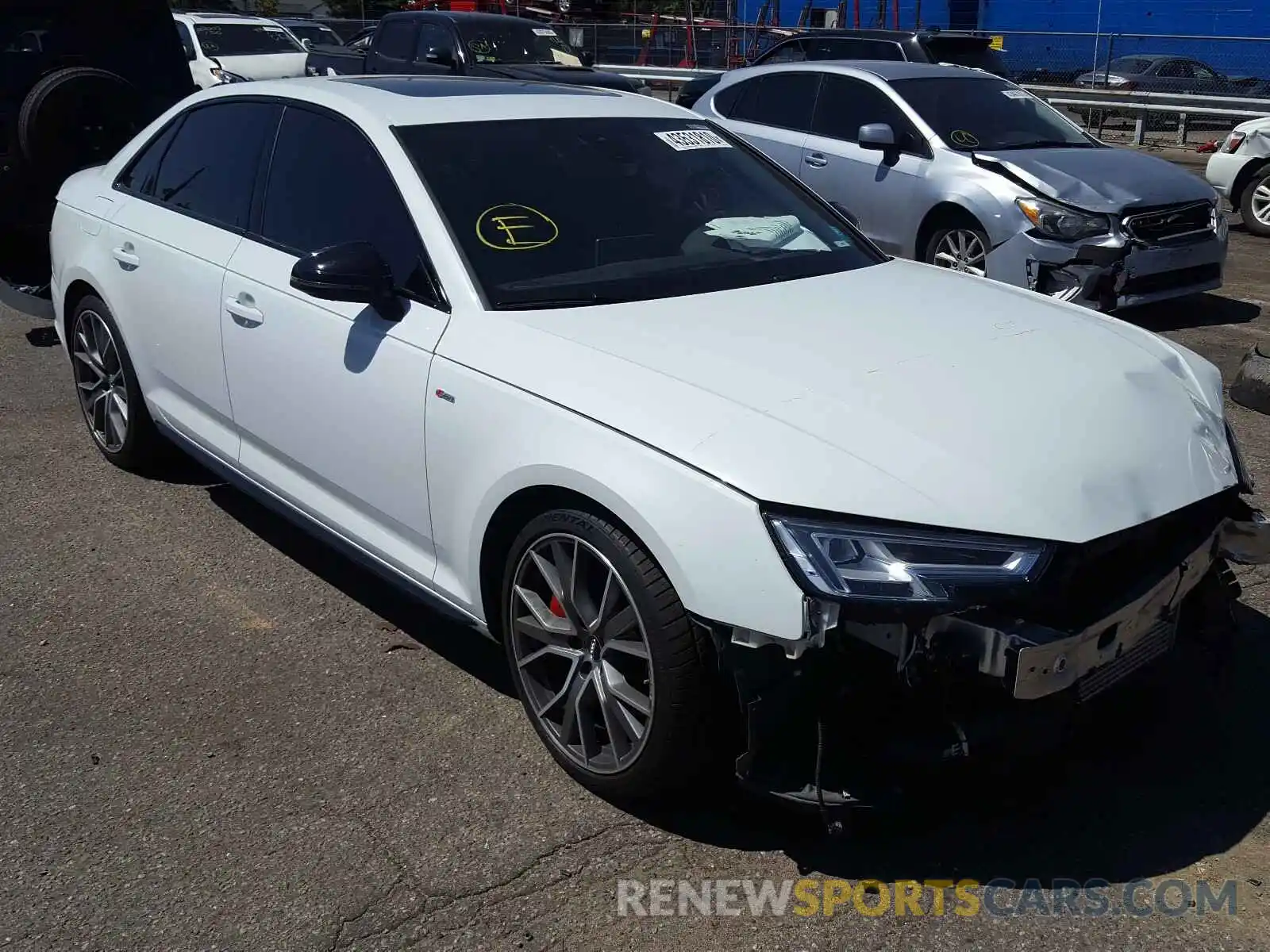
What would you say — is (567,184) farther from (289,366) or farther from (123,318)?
(123,318)

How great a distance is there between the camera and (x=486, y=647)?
13.4ft

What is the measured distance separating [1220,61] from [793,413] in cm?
2052

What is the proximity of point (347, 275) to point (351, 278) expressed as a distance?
1 centimetres

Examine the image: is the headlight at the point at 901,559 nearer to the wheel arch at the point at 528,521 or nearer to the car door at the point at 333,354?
the wheel arch at the point at 528,521

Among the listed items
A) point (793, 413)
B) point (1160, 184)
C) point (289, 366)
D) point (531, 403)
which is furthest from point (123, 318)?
point (1160, 184)

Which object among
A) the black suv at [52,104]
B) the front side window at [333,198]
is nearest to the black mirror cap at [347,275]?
the front side window at [333,198]

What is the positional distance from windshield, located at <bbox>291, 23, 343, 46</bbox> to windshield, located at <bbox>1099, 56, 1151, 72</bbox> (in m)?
12.9

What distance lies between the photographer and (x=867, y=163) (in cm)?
902

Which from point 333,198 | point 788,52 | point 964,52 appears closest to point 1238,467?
point 333,198

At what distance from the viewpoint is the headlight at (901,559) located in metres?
2.61

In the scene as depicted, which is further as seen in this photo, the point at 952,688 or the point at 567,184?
the point at 567,184

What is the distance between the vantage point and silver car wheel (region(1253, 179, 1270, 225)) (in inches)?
456

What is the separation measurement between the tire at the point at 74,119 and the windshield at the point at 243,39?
1113 centimetres

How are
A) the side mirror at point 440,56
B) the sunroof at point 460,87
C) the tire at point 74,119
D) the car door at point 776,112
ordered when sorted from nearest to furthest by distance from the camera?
the sunroof at point 460,87 < the tire at point 74,119 < the car door at point 776,112 < the side mirror at point 440,56
